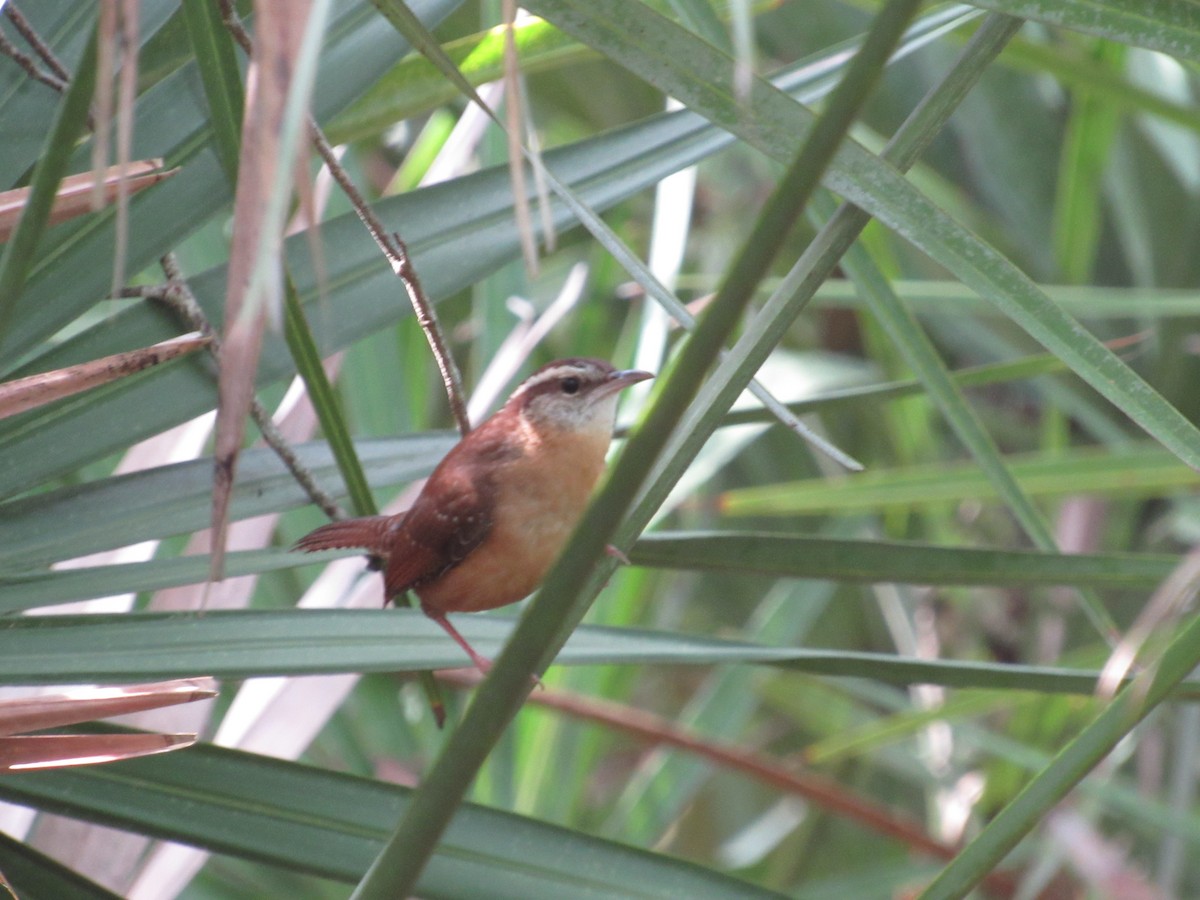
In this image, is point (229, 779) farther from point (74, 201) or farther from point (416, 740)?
point (416, 740)

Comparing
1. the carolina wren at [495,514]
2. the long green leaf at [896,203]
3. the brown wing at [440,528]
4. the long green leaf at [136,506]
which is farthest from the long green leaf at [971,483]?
the long green leaf at [896,203]

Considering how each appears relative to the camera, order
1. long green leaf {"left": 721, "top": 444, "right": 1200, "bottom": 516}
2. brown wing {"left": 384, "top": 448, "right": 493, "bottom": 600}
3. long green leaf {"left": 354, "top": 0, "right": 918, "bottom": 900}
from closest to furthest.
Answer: long green leaf {"left": 354, "top": 0, "right": 918, "bottom": 900} < brown wing {"left": 384, "top": 448, "right": 493, "bottom": 600} < long green leaf {"left": 721, "top": 444, "right": 1200, "bottom": 516}

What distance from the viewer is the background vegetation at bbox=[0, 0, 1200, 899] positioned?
150cm

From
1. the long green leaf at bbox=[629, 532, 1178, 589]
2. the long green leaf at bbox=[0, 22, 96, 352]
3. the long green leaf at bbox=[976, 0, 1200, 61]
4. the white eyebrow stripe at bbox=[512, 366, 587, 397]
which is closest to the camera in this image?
the long green leaf at bbox=[0, 22, 96, 352]

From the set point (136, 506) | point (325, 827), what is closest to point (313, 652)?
point (325, 827)

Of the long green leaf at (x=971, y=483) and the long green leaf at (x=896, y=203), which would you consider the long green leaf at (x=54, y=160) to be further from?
the long green leaf at (x=971, y=483)

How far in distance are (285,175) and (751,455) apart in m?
4.17

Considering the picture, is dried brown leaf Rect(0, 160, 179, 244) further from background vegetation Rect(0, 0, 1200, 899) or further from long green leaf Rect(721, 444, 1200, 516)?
long green leaf Rect(721, 444, 1200, 516)

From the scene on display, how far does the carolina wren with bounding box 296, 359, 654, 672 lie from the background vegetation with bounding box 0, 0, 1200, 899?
0.61 feet

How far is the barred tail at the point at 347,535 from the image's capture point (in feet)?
7.70

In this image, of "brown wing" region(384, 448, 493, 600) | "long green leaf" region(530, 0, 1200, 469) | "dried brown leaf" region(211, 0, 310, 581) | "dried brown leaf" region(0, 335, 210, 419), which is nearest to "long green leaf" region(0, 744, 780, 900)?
"dried brown leaf" region(0, 335, 210, 419)

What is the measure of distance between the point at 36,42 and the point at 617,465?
1263mm

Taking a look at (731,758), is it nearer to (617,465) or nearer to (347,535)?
(347,535)

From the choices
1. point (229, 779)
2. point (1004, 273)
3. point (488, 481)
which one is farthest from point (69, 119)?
point (488, 481)
